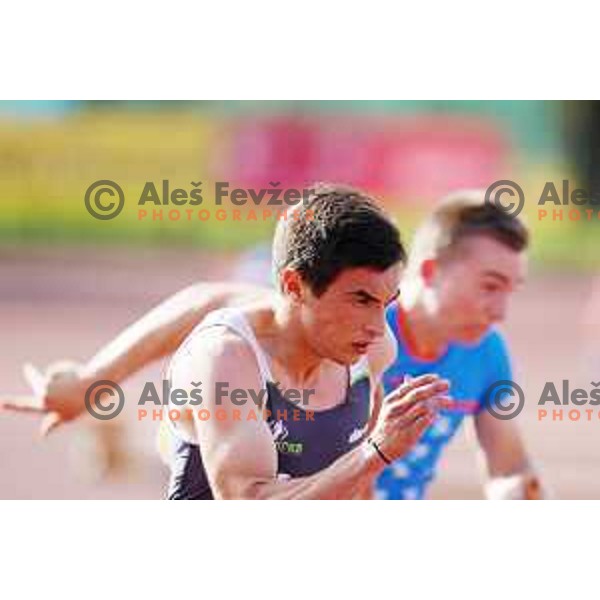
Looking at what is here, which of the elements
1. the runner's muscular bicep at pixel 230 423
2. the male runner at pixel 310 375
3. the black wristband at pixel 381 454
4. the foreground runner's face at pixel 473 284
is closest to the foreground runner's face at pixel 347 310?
the male runner at pixel 310 375

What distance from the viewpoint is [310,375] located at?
3.73m

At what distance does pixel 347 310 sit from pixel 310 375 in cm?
17

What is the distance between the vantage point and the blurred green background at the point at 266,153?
13.6 ft

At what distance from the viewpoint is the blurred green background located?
13.6 ft

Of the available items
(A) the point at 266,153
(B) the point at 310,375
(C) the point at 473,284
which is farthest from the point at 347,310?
(A) the point at 266,153

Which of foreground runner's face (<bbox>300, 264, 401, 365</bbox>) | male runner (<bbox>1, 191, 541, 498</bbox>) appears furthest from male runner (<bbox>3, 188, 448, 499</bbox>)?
male runner (<bbox>1, 191, 541, 498</bbox>)

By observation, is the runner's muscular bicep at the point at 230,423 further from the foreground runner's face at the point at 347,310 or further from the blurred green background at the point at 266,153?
the blurred green background at the point at 266,153

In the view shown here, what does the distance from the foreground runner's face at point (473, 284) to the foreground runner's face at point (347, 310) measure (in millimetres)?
408

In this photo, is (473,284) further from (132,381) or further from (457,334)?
(132,381)

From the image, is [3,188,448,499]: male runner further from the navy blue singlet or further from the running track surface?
the running track surface

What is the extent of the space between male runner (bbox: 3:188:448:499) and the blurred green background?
0.36 meters

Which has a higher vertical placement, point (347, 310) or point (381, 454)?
point (347, 310)
